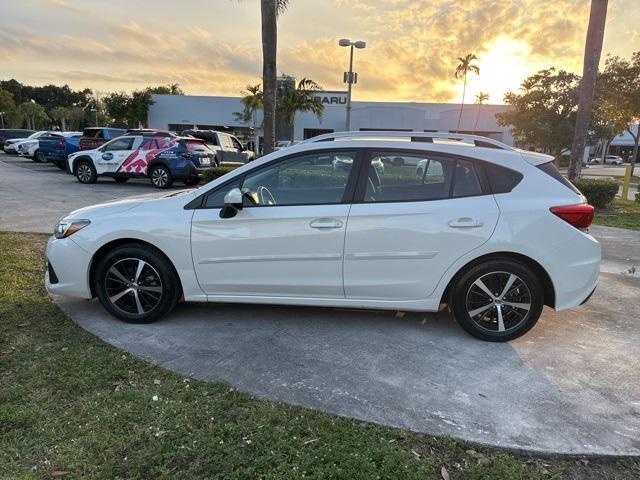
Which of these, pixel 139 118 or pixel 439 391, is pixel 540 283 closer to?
pixel 439 391

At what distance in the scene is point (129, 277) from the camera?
430cm

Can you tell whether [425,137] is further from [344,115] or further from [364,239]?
[344,115]

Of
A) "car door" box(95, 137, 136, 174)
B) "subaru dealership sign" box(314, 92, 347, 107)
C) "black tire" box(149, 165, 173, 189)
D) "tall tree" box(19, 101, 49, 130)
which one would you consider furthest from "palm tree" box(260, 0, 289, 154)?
"tall tree" box(19, 101, 49, 130)

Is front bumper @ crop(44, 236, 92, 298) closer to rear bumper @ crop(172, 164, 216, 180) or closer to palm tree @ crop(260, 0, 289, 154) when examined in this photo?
palm tree @ crop(260, 0, 289, 154)

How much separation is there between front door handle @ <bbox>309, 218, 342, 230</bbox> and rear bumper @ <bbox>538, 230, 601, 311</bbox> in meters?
1.65

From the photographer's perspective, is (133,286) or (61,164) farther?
(61,164)

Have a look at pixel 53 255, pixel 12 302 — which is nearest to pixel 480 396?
pixel 53 255

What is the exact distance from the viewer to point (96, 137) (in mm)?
20359

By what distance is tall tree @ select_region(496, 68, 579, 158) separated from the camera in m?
40.1

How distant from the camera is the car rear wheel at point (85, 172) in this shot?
16078 millimetres

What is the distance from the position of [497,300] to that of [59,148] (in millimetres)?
21763

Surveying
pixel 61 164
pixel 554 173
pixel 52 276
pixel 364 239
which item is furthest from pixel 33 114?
pixel 554 173

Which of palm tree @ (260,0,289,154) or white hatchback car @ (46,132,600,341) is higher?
palm tree @ (260,0,289,154)

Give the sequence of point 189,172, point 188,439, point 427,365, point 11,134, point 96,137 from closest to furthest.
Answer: point 188,439 → point 427,365 → point 189,172 → point 96,137 → point 11,134
